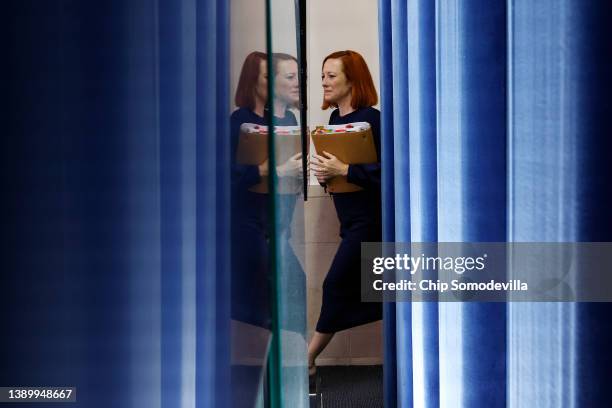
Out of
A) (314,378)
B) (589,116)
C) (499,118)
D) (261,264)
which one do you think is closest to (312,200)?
(314,378)

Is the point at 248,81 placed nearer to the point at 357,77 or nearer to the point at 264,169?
the point at 264,169

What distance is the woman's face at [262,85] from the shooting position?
604mm

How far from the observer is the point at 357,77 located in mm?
2453

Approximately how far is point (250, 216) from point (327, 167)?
6.23 feet

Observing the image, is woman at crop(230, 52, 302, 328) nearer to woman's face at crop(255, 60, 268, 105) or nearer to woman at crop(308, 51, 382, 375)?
woman's face at crop(255, 60, 268, 105)

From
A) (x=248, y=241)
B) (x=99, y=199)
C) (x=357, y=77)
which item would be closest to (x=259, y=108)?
(x=248, y=241)

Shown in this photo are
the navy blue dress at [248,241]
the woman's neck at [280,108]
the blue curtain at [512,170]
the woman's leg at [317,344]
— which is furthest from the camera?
Result: the woman's leg at [317,344]

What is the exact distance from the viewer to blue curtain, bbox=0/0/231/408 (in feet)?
0.43

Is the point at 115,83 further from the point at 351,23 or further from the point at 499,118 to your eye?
the point at 351,23

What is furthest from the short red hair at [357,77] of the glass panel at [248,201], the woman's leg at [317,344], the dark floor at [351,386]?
the glass panel at [248,201]

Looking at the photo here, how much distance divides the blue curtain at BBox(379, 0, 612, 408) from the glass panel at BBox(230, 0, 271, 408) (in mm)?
188

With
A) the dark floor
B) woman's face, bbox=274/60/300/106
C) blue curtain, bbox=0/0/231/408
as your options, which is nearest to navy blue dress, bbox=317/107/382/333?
the dark floor

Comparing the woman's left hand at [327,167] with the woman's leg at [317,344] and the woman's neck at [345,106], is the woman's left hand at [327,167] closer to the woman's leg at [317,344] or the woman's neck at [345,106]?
the woman's neck at [345,106]

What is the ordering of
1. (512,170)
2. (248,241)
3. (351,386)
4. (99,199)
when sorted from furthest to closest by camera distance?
(351,386) → (248,241) → (512,170) → (99,199)
